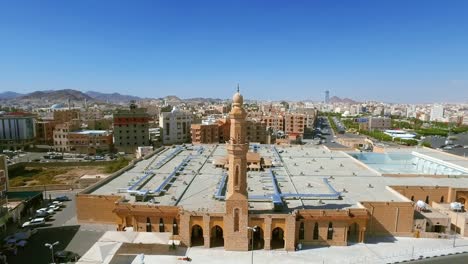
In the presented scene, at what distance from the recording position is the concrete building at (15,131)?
84000mm

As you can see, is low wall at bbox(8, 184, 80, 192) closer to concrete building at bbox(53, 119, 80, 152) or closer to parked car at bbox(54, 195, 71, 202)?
parked car at bbox(54, 195, 71, 202)

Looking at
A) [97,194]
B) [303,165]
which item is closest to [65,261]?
[97,194]

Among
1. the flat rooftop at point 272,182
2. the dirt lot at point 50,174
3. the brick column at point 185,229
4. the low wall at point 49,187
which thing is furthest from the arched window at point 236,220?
the dirt lot at point 50,174

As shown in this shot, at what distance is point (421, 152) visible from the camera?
5709 centimetres

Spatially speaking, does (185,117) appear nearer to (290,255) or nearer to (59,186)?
(59,186)

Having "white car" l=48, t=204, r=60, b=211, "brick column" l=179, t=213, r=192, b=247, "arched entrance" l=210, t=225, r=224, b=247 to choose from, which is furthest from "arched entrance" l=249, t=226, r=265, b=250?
"white car" l=48, t=204, r=60, b=211

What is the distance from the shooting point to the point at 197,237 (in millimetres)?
27578

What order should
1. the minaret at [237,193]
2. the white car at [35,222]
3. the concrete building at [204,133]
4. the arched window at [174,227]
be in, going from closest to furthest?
the minaret at [237,193]
the arched window at [174,227]
the white car at [35,222]
the concrete building at [204,133]

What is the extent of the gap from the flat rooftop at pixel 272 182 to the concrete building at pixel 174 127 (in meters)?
37.7

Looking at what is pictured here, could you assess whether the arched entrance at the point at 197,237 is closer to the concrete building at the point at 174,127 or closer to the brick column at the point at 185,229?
the brick column at the point at 185,229

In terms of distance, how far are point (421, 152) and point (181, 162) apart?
145 feet

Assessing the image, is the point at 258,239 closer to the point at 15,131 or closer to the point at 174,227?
the point at 174,227

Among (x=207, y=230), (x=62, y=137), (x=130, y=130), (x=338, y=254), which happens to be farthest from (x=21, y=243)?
(x=62, y=137)

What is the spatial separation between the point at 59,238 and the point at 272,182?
72.3 ft
